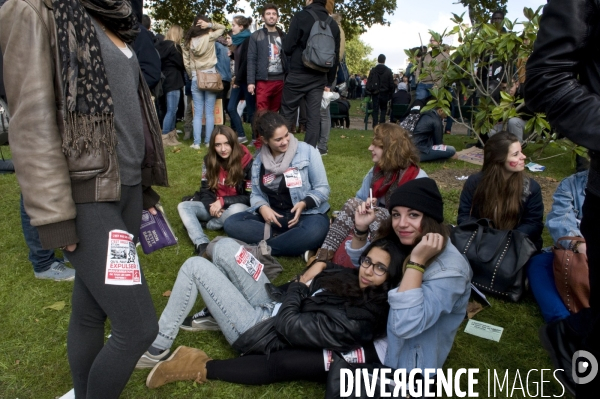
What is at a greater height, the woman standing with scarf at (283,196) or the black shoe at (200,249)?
the woman standing with scarf at (283,196)

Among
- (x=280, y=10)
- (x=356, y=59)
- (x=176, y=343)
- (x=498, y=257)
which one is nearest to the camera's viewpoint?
(x=176, y=343)

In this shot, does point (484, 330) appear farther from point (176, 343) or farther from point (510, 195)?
point (176, 343)

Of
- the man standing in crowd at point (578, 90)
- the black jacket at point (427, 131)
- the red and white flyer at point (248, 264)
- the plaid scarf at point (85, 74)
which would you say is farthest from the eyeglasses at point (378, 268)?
the black jacket at point (427, 131)

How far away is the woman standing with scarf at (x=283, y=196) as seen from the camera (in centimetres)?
410

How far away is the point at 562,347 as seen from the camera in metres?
2.06

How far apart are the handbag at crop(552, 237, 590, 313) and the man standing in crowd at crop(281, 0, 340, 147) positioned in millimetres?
4057

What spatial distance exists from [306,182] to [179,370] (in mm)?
2183

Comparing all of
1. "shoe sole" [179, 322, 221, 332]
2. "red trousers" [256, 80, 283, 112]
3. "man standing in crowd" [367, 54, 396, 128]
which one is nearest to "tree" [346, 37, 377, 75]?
"man standing in crowd" [367, 54, 396, 128]

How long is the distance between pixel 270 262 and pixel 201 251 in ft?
2.26

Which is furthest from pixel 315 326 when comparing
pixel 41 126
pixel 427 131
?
pixel 427 131

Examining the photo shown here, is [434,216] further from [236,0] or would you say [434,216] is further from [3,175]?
[236,0]


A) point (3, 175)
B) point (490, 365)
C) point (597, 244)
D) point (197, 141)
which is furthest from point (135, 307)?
point (197, 141)

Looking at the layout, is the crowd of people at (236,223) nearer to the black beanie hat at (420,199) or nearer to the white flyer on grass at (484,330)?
the black beanie hat at (420,199)

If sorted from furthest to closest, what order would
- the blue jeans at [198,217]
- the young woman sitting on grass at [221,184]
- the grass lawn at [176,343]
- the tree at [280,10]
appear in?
the tree at [280,10] < the young woman sitting on grass at [221,184] < the blue jeans at [198,217] < the grass lawn at [176,343]
